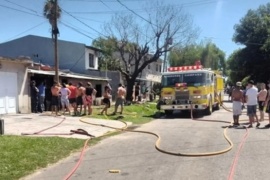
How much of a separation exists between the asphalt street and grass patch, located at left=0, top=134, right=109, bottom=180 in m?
0.32

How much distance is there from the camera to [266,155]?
349 inches

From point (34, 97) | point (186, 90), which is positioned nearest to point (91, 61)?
point (34, 97)

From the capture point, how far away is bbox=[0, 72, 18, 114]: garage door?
1877 centimetres

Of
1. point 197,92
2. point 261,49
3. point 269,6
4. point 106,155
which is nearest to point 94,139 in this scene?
point 106,155

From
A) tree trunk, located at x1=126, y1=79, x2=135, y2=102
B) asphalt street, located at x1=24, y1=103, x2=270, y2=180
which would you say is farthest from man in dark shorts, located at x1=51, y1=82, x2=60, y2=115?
tree trunk, located at x1=126, y1=79, x2=135, y2=102

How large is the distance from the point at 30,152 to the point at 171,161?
3.57m

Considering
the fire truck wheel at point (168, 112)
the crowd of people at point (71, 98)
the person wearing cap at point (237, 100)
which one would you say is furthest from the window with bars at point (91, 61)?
the person wearing cap at point (237, 100)

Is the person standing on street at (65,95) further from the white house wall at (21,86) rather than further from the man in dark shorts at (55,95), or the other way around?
the white house wall at (21,86)

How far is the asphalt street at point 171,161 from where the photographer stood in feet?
24.4

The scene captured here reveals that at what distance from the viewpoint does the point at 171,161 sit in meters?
8.59

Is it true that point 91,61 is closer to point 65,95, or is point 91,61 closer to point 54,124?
point 65,95

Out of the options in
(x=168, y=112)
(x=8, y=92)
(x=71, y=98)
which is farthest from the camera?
(x=168, y=112)

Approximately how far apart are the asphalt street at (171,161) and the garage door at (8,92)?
850cm

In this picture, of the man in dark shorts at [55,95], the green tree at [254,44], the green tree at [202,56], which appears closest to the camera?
the man in dark shorts at [55,95]
